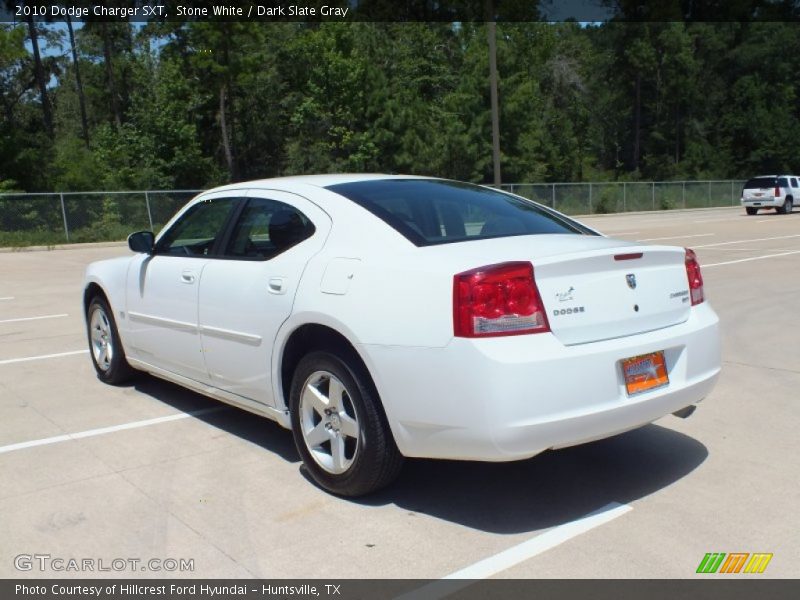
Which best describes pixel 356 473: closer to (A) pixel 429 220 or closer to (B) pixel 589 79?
(A) pixel 429 220

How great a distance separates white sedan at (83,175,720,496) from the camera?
12.0 feet

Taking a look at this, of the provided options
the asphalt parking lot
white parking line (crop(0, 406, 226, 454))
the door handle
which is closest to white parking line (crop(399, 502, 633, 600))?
the asphalt parking lot

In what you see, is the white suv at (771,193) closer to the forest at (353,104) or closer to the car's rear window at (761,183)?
the car's rear window at (761,183)

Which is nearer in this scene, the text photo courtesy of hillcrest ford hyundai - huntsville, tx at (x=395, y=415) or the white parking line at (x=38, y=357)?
the text photo courtesy of hillcrest ford hyundai - huntsville, tx at (x=395, y=415)

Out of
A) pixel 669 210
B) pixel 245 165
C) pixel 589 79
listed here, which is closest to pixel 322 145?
pixel 245 165

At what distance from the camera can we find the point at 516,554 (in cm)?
360

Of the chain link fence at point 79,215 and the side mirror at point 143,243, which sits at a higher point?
the side mirror at point 143,243

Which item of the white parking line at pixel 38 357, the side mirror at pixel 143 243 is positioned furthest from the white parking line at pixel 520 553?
the white parking line at pixel 38 357

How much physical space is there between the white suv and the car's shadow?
3386cm

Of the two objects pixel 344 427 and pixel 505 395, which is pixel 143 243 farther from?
pixel 505 395

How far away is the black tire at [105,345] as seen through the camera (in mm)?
6574

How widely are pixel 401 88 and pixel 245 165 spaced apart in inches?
423

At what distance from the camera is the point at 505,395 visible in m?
3.57

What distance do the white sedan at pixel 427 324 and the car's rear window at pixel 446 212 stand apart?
0.05ft
